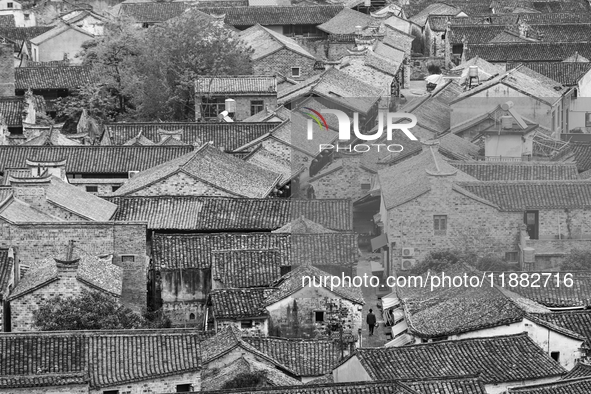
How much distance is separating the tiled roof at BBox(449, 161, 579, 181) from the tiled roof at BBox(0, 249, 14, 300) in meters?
16.4

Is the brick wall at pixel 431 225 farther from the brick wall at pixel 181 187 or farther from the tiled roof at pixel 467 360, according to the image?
the tiled roof at pixel 467 360

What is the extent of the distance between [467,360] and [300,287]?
Answer: 22.1 feet

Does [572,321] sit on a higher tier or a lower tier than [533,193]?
lower

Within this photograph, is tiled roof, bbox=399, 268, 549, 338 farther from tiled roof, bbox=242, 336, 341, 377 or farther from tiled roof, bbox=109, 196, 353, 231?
tiled roof, bbox=109, 196, 353, 231

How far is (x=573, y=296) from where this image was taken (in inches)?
1897

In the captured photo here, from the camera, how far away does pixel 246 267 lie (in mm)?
49000

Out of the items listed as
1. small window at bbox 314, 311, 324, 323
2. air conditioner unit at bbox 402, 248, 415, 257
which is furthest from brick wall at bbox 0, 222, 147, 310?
air conditioner unit at bbox 402, 248, 415, 257

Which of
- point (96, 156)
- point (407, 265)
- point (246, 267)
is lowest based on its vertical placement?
point (246, 267)

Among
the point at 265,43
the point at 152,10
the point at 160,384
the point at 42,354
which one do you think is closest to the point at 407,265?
the point at 160,384

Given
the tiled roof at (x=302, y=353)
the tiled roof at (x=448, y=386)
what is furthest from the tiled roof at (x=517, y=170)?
the tiled roof at (x=448, y=386)

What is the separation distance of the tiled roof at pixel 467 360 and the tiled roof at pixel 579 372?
0.95 ft

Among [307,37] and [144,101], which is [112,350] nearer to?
[144,101]

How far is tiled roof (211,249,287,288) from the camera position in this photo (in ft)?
159

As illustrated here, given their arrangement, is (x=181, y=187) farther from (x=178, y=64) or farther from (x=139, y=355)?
(x=178, y=64)
